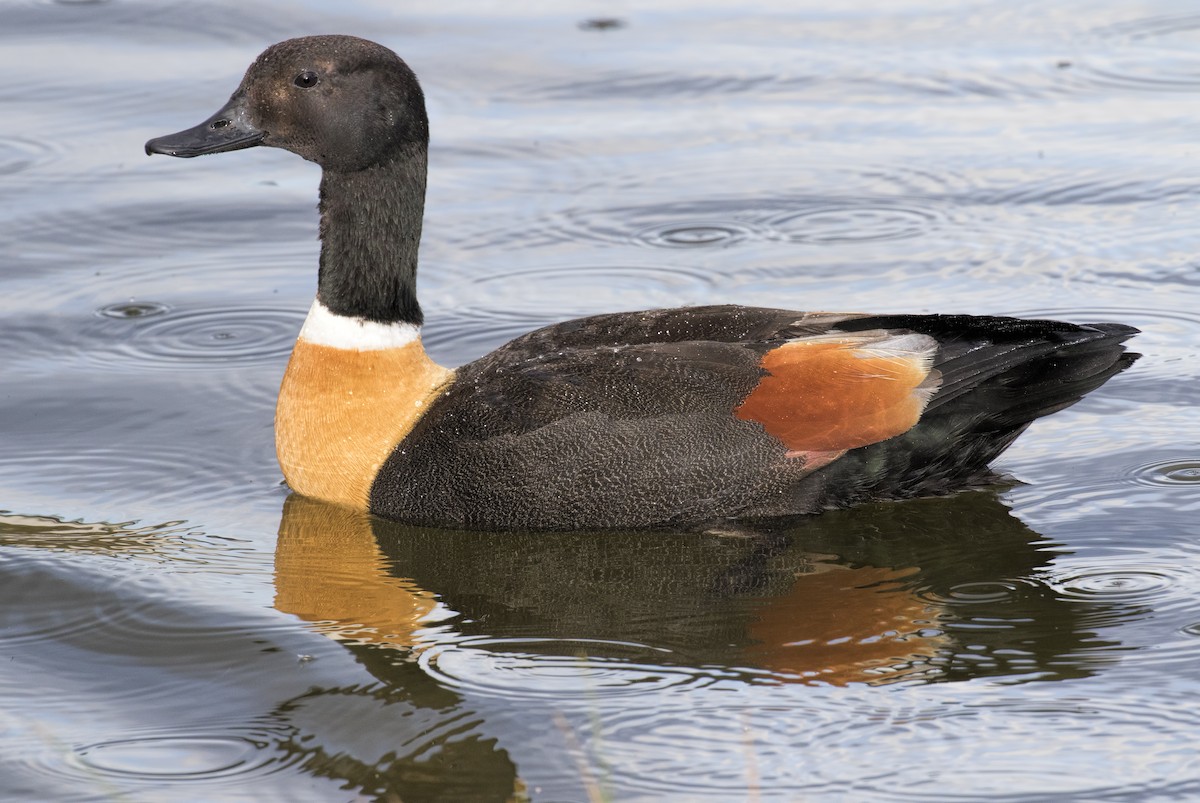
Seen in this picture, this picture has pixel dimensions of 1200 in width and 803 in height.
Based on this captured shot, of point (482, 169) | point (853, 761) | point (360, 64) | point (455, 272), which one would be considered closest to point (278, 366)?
point (455, 272)

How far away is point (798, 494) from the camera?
6.79m

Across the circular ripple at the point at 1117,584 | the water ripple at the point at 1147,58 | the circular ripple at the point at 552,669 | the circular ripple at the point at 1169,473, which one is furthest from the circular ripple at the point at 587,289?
the water ripple at the point at 1147,58

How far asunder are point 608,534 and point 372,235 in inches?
58.7

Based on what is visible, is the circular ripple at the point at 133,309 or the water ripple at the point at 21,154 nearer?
the circular ripple at the point at 133,309

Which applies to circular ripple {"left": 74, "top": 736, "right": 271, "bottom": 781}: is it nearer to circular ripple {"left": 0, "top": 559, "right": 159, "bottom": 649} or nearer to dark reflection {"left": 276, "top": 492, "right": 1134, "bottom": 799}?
dark reflection {"left": 276, "top": 492, "right": 1134, "bottom": 799}

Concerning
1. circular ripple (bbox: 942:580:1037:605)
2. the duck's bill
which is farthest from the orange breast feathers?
the duck's bill

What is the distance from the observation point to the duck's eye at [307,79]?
277 inches

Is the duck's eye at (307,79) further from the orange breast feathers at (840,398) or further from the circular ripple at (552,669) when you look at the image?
the circular ripple at (552,669)

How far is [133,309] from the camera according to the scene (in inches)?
351

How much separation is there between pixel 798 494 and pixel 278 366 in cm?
277

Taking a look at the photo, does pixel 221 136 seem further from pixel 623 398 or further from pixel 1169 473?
pixel 1169 473

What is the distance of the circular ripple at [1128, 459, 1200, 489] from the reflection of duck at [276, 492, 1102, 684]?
58 centimetres

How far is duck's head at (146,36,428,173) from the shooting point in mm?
7039

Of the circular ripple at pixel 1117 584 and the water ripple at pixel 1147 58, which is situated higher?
the water ripple at pixel 1147 58
